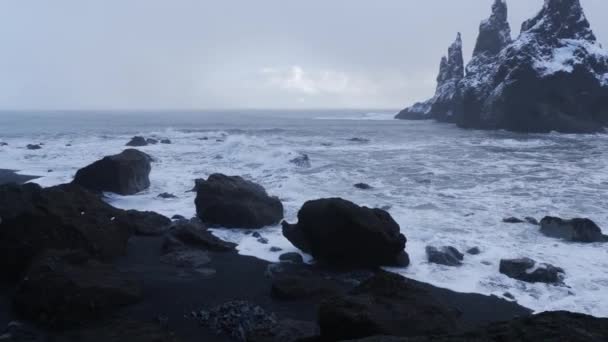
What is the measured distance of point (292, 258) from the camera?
12.0 metres

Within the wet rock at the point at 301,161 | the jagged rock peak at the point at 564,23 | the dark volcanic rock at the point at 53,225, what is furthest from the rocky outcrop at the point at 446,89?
the dark volcanic rock at the point at 53,225

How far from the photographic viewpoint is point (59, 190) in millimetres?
12297

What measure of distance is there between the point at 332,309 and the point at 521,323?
8.92ft

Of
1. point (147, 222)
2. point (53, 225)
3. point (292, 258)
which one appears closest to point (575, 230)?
point (292, 258)

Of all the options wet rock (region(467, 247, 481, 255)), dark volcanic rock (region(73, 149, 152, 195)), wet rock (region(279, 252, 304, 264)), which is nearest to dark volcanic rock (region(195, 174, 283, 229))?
wet rock (region(279, 252, 304, 264))

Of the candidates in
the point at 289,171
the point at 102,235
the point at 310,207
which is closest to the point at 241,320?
the point at 310,207

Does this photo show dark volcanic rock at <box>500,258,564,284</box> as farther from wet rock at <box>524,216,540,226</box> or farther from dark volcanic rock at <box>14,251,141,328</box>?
dark volcanic rock at <box>14,251,141,328</box>

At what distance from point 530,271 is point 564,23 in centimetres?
7437

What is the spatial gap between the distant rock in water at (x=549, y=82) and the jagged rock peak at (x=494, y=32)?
48.2 feet

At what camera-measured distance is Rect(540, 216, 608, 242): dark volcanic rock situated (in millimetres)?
13609

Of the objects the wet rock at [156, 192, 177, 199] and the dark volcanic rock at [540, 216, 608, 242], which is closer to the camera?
the dark volcanic rock at [540, 216, 608, 242]

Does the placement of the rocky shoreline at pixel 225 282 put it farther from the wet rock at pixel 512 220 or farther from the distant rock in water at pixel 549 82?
the distant rock in water at pixel 549 82

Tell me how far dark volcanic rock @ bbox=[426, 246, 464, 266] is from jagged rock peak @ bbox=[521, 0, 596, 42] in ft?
237

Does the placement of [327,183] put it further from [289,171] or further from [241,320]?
[241,320]
